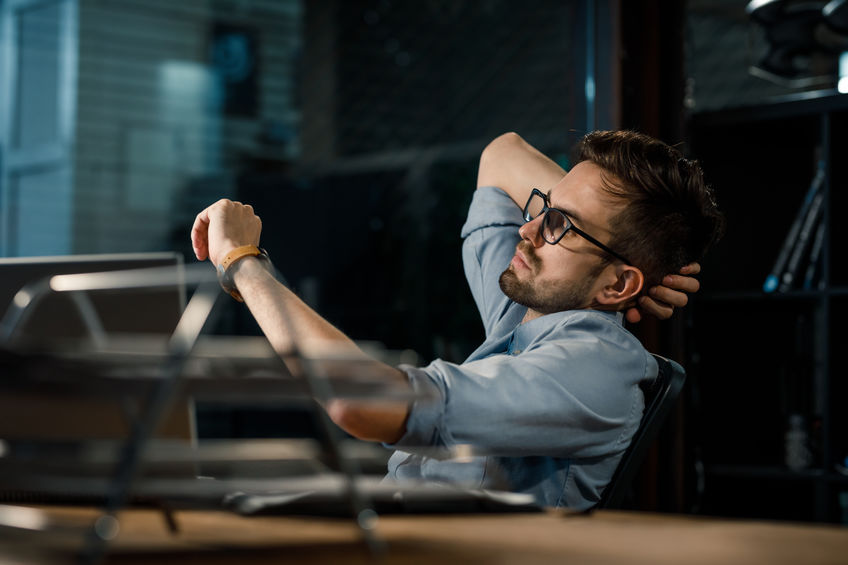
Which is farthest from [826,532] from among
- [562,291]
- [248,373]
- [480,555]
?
[562,291]

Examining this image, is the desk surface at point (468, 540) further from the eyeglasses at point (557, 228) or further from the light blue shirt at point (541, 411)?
the eyeglasses at point (557, 228)

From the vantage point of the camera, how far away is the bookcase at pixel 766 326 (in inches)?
98.8

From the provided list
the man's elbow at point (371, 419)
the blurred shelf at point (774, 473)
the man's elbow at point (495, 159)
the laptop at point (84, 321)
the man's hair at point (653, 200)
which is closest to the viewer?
the man's elbow at point (371, 419)

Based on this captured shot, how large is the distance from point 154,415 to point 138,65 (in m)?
6.19

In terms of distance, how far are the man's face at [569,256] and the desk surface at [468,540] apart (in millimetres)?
782

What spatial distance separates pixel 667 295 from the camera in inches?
58.2

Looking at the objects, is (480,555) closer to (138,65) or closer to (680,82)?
(680,82)

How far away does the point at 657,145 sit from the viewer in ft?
4.72

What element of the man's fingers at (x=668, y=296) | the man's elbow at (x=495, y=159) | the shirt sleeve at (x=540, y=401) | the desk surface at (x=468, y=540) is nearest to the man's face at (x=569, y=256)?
the man's fingers at (x=668, y=296)

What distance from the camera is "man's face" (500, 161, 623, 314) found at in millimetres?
1435

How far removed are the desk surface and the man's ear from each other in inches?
31.3

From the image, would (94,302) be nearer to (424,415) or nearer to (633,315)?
(424,415)

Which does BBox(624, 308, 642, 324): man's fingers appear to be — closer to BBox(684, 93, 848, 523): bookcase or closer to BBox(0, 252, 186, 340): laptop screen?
BBox(0, 252, 186, 340): laptop screen

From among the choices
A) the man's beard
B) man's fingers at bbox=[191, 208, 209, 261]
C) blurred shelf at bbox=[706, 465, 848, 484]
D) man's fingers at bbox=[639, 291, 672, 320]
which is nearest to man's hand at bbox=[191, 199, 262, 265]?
man's fingers at bbox=[191, 208, 209, 261]
